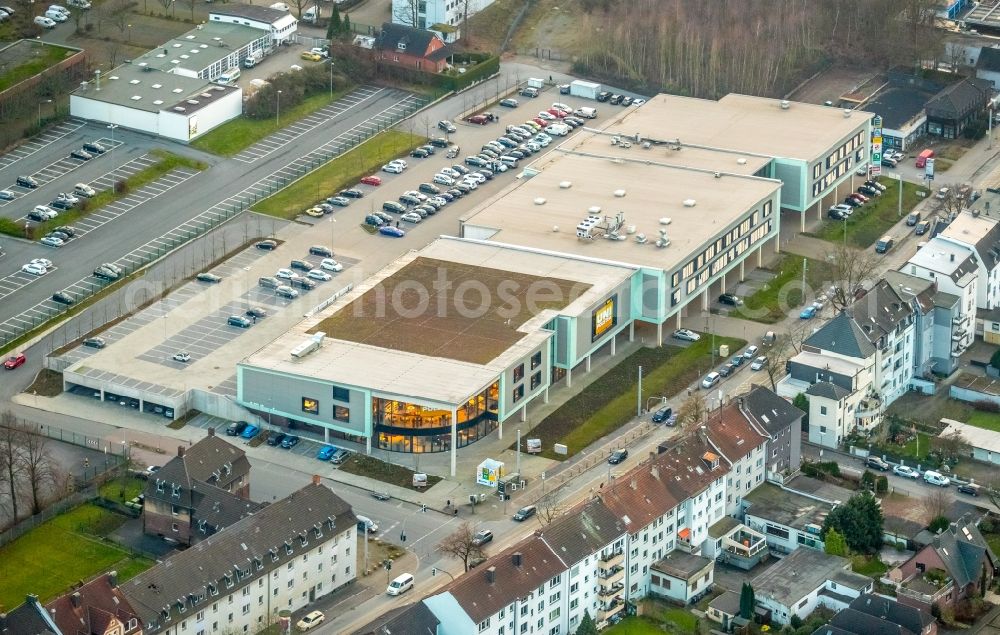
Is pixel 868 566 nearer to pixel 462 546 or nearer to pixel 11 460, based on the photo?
pixel 462 546

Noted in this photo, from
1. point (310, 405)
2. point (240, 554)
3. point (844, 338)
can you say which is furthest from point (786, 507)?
point (240, 554)

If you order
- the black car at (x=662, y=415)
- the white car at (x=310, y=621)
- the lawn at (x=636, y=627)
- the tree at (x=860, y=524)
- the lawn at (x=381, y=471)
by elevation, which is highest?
the tree at (x=860, y=524)

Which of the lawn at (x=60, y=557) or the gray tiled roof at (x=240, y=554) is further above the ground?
the gray tiled roof at (x=240, y=554)

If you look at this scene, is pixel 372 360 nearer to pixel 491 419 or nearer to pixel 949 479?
pixel 491 419

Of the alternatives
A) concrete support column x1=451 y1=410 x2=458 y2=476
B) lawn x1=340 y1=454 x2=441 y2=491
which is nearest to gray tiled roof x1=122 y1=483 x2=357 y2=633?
lawn x1=340 y1=454 x2=441 y2=491

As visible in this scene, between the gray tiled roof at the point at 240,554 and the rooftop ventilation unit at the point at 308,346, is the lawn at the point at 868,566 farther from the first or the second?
the rooftop ventilation unit at the point at 308,346

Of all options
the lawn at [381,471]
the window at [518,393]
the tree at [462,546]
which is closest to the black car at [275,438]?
the lawn at [381,471]
